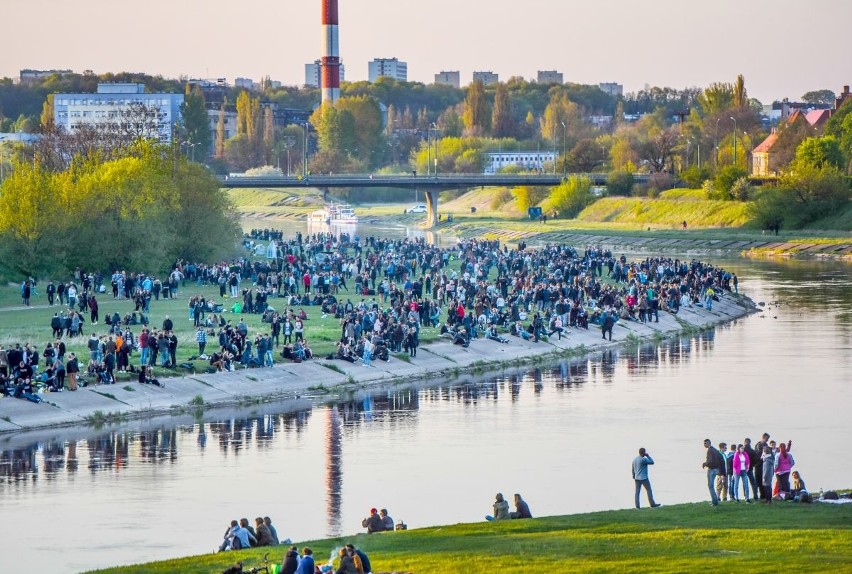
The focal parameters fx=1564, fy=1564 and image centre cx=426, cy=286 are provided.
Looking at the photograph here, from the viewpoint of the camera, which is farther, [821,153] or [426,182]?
[426,182]

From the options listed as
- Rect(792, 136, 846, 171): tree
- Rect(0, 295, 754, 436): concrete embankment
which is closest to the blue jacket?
Rect(0, 295, 754, 436): concrete embankment

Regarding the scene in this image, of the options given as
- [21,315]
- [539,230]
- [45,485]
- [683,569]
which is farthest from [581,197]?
[683,569]

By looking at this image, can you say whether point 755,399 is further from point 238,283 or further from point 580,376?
point 238,283

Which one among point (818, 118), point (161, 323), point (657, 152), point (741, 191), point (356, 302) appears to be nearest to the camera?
point (161, 323)

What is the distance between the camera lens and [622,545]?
78.3 ft

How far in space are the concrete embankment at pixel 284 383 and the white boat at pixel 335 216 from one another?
93.1 meters

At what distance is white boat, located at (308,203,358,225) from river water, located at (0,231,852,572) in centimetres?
10115

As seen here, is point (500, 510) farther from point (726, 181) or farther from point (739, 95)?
point (739, 95)

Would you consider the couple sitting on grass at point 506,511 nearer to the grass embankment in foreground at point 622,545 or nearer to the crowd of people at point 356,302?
the grass embankment in foreground at point 622,545

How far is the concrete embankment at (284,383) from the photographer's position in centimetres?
4022

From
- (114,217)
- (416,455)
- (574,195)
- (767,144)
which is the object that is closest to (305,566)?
(416,455)

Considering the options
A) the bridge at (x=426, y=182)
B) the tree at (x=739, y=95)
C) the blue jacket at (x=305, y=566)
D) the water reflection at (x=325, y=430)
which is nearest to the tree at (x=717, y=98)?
the tree at (x=739, y=95)

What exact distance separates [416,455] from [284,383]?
34.7ft

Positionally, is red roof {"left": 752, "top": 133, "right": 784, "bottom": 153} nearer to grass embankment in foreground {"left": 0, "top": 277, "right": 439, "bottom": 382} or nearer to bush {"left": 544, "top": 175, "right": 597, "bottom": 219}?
bush {"left": 544, "top": 175, "right": 597, "bottom": 219}
